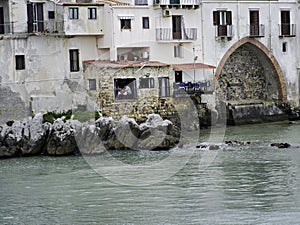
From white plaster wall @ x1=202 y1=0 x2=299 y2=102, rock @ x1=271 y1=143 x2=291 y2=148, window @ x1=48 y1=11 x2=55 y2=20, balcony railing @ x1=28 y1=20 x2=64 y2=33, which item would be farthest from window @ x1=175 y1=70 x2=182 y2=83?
rock @ x1=271 y1=143 x2=291 y2=148

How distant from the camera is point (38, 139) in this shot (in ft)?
116

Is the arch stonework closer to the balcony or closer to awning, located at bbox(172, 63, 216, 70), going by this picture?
awning, located at bbox(172, 63, 216, 70)

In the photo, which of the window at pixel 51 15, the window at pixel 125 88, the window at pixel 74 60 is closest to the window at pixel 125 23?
A: the window at pixel 74 60

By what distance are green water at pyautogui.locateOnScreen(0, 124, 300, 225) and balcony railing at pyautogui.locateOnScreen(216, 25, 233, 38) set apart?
12998mm

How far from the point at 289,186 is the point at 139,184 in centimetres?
464

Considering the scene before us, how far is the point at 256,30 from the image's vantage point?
47406 millimetres

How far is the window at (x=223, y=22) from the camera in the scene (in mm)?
46250

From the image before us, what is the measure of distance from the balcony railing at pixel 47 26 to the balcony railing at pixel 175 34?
5195mm

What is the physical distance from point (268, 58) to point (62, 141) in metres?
17.2

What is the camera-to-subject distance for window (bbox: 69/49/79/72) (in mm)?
42500

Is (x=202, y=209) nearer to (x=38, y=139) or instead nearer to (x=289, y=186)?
(x=289, y=186)

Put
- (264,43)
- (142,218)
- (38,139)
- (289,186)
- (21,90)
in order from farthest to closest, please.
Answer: (264,43)
(21,90)
(38,139)
(289,186)
(142,218)

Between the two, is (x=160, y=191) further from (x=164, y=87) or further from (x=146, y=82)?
(x=164, y=87)

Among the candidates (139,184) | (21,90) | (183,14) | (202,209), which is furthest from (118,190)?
(183,14)
